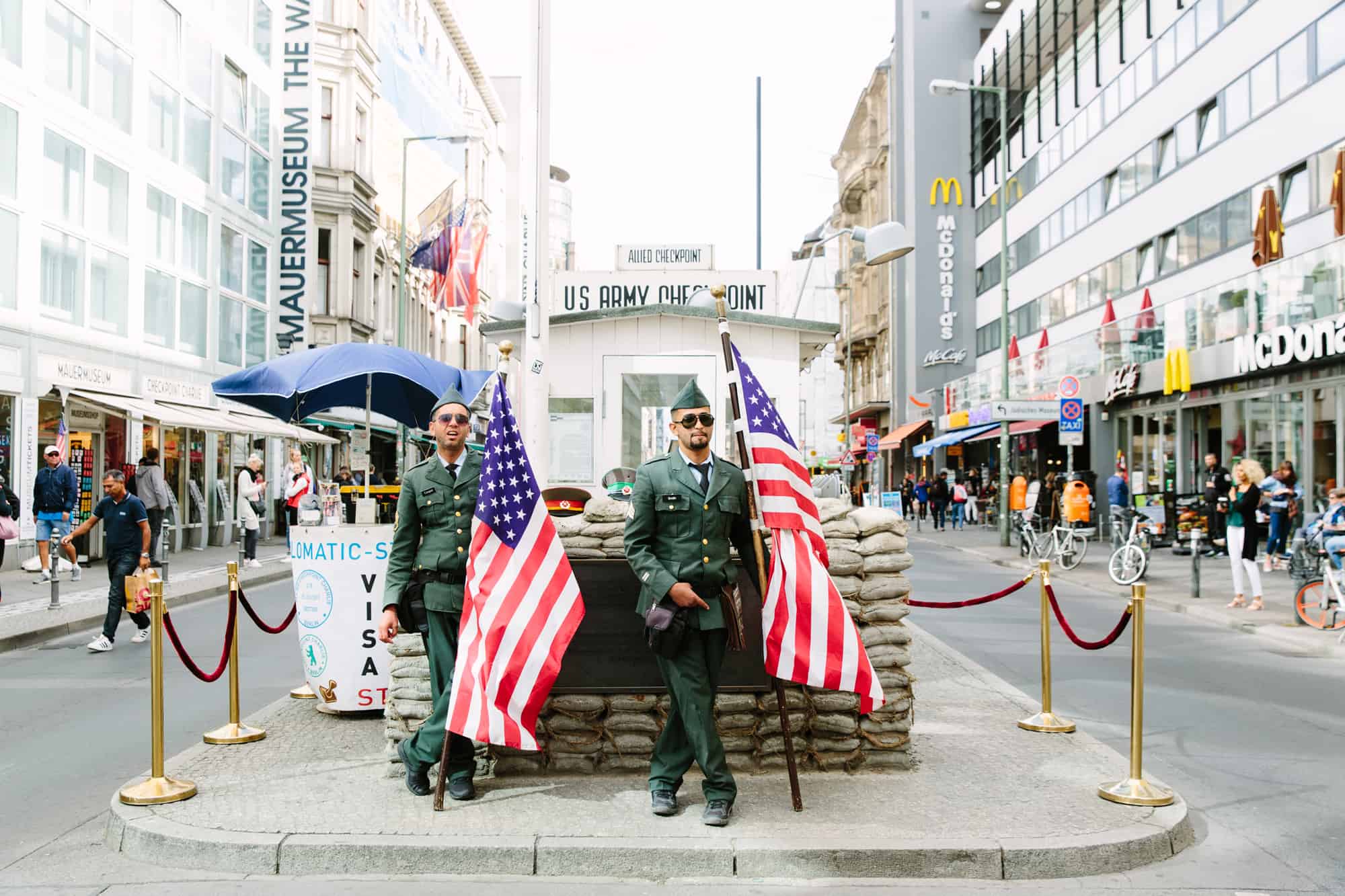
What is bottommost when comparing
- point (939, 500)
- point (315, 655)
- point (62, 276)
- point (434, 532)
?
point (315, 655)

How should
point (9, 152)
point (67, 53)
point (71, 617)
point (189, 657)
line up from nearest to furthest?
point (189, 657)
point (71, 617)
point (9, 152)
point (67, 53)

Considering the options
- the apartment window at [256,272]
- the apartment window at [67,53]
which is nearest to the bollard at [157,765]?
the apartment window at [67,53]

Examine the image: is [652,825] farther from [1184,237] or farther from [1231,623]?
[1184,237]

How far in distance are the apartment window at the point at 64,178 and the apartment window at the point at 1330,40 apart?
21853mm

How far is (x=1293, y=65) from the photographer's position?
2162cm

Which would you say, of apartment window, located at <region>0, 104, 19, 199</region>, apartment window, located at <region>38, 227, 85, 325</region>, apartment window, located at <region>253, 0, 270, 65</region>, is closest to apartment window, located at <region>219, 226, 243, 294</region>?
apartment window, located at <region>253, 0, 270, 65</region>

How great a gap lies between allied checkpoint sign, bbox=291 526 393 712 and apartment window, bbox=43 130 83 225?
575 inches

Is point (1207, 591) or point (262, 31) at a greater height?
point (262, 31)

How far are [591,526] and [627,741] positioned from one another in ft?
3.72

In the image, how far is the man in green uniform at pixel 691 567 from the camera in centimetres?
516

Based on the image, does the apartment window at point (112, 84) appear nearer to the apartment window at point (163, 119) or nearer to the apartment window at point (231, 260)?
the apartment window at point (163, 119)

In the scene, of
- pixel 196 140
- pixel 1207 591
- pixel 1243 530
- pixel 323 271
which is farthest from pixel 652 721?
pixel 323 271

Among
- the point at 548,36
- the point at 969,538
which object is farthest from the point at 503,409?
the point at 969,538

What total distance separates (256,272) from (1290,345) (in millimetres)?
23071
